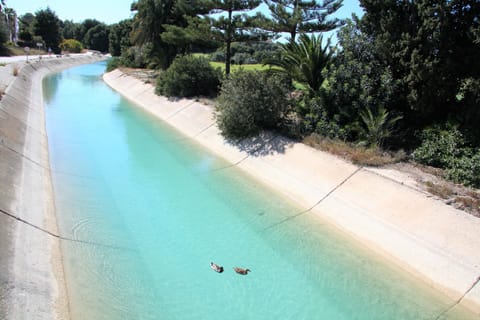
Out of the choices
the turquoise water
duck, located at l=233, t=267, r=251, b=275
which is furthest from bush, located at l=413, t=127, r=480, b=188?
duck, located at l=233, t=267, r=251, b=275

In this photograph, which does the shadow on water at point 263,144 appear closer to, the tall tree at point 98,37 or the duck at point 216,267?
the duck at point 216,267

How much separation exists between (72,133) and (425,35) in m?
12.9

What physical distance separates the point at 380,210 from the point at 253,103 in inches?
224

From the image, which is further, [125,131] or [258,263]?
[125,131]

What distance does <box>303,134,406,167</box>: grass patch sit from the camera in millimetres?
8477

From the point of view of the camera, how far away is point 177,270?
586 centimetres

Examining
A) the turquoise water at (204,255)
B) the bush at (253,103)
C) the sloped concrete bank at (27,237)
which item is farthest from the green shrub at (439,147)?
the sloped concrete bank at (27,237)

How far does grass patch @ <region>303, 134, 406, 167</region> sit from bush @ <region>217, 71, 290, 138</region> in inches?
81.3

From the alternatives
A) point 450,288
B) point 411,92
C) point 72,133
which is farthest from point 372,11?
point 72,133

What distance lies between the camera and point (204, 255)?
630 centimetres

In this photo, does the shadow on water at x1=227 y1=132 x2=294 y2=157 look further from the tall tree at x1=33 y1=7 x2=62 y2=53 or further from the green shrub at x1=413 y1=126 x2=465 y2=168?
the tall tree at x1=33 y1=7 x2=62 y2=53

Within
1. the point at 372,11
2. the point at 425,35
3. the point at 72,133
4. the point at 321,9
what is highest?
the point at 321,9

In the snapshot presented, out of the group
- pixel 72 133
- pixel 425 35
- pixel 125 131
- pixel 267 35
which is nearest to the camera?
pixel 425 35

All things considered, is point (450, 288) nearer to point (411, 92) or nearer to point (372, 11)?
point (411, 92)
